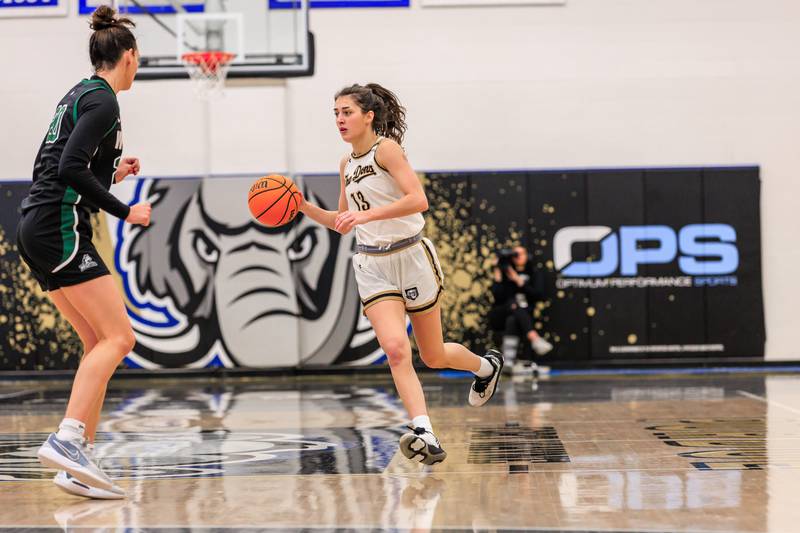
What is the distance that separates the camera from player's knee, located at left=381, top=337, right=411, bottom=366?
4949 mm

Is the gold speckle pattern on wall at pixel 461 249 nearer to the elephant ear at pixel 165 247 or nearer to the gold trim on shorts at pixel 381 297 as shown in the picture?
the elephant ear at pixel 165 247

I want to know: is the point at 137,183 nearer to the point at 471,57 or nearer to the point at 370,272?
the point at 471,57

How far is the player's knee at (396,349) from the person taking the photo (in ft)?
16.2

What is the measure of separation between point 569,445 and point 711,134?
6699 mm

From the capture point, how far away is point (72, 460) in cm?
420

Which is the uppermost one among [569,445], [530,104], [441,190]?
[530,104]

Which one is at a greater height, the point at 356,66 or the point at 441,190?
the point at 356,66

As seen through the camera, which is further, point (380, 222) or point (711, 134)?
point (711, 134)

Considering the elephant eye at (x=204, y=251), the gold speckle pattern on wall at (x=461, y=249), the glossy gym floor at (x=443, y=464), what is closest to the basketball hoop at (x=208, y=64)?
the elephant eye at (x=204, y=251)

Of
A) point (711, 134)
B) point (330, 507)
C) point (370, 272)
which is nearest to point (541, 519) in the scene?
point (330, 507)

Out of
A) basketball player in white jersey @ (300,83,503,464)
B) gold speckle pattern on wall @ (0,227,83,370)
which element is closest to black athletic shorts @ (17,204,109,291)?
basketball player in white jersey @ (300,83,503,464)

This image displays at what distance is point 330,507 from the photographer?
409 cm

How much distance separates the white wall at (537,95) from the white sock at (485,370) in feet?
19.4

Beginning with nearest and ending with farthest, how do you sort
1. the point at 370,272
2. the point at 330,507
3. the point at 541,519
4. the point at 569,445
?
1. the point at 541,519
2. the point at 330,507
3. the point at 370,272
4. the point at 569,445
